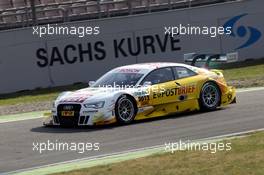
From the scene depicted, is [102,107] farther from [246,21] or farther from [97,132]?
[246,21]

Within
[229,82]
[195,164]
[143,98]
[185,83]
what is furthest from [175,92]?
[229,82]

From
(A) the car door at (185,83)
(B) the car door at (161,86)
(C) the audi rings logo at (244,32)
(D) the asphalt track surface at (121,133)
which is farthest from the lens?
(C) the audi rings logo at (244,32)

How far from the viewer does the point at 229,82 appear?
24.0 metres

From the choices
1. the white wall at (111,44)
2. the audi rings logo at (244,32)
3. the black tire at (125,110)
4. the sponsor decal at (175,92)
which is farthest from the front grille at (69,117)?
the audi rings logo at (244,32)

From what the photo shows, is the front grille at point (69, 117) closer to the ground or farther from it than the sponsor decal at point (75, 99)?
closer to the ground

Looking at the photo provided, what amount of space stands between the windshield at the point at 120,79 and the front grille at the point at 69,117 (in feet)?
3.82

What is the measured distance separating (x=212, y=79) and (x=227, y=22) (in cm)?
1534

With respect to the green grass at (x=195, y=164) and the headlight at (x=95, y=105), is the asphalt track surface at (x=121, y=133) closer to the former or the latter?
the headlight at (x=95, y=105)

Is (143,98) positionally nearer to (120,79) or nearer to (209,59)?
(120,79)

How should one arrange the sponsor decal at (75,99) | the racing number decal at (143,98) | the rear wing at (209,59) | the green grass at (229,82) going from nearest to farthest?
the sponsor decal at (75,99) < the racing number decal at (143,98) < the green grass at (229,82) < the rear wing at (209,59)

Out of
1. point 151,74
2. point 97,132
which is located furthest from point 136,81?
point 97,132

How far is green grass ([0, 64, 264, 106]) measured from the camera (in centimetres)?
2349

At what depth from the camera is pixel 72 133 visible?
1425 centimetres

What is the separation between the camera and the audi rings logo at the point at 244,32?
31938 millimetres
